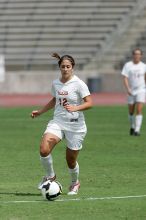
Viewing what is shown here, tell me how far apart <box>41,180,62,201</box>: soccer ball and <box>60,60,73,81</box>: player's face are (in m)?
1.58

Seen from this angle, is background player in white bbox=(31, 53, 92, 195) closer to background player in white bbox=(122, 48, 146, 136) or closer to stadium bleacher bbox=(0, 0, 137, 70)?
background player in white bbox=(122, 48, 146, 136)

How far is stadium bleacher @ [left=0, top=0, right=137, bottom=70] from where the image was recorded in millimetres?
46531

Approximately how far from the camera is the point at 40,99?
1585 inches

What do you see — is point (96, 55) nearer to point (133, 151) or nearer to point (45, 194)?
point (133, 151)

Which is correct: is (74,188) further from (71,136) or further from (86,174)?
(86,174)

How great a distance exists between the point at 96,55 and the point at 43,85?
324 cm

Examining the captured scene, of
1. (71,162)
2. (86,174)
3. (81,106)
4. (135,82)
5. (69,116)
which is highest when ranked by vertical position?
(81,106)

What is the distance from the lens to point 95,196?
12.3m

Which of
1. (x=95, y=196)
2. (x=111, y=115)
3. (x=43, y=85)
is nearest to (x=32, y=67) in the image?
(x=43, y=85)

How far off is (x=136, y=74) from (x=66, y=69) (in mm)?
11612

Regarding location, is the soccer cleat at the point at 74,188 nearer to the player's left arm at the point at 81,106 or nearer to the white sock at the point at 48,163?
the white sock at the point at 48,163

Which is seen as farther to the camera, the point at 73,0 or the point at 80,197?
the point at 73,0

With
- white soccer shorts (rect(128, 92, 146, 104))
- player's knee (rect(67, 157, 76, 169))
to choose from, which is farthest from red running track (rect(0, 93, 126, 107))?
player's knee (rect(67, 157, 76, 169))

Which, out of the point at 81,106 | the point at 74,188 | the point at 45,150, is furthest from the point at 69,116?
the point at 74,188
